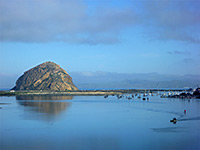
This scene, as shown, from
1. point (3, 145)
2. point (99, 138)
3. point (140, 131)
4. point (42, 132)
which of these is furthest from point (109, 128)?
point (3, 145)

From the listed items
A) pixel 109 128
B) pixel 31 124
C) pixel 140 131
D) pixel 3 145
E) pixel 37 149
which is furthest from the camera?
pixel 31 124

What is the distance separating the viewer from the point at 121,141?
33.3m

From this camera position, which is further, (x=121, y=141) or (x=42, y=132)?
(x=42, y=132)

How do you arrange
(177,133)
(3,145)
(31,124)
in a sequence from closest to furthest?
(3,145) → (177,133) → (31,124)

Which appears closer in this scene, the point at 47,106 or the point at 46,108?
the point at 46,108

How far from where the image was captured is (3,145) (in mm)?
30766

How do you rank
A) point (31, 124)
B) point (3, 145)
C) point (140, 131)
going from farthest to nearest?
point (31, 124) < point (140, 131) < point (3, 145)

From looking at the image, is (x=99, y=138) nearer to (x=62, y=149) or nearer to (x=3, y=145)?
(x=62, y=149)

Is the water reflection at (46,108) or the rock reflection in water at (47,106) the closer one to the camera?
the water reflection at (46,108)

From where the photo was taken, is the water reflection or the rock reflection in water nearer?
the water reflection

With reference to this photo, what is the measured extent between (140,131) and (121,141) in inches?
314

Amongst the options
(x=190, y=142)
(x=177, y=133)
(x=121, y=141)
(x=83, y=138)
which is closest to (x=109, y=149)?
(x=121, y=141)

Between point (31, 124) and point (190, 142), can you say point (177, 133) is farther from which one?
point (31, 124)

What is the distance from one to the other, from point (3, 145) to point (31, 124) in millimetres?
15764
